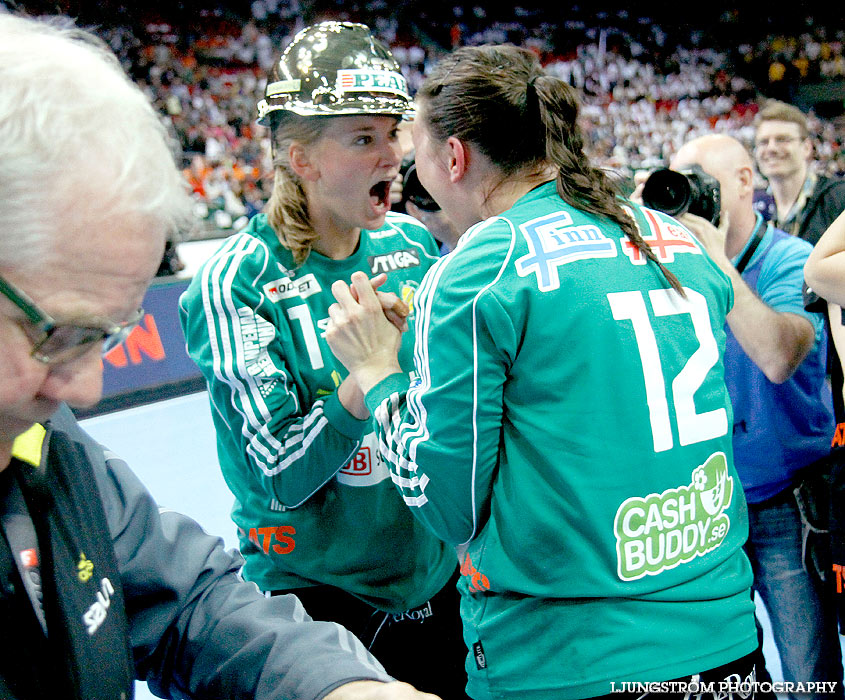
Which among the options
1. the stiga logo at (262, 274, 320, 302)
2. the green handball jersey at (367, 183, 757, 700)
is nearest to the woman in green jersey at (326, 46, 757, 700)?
the green handball jersey at (367, 183, 757, 700)

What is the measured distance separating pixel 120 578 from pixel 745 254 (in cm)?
194

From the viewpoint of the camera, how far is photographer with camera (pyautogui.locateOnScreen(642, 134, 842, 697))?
217cm

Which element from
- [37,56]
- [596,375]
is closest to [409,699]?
[596,375]

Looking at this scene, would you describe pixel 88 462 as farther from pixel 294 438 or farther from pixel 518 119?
pixel 518 119

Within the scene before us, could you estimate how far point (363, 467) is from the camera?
1.79 m

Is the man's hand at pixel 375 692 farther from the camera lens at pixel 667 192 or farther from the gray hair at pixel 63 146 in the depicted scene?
the camera lens at pixel 667 192

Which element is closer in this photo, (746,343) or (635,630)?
(635,630)

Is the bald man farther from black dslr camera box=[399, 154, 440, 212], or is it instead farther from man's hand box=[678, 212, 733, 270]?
black dslr camera box=[399, 154, 440, 212]

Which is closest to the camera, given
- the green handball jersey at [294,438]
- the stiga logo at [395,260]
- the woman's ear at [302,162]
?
the green handball jersey at [294,438]

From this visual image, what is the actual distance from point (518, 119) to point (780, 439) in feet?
4.39

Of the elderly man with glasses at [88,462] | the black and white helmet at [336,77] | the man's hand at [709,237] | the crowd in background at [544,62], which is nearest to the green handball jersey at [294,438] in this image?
the black and white helmet at [336,77]

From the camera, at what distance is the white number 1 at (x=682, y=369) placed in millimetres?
1241

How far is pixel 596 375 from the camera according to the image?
3.99 ft

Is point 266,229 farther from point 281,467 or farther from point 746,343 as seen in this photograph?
point 746,343
